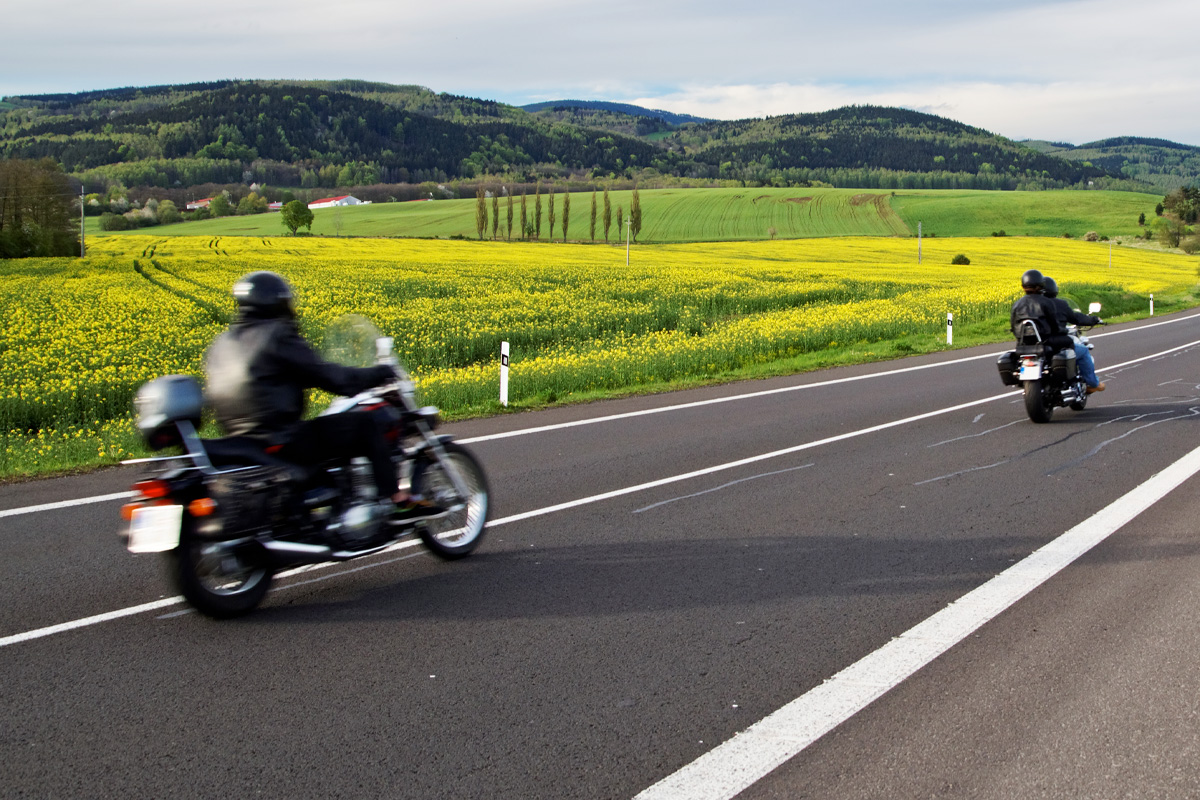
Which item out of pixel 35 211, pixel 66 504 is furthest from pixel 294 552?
pixel 35 211

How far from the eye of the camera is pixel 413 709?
4.01 metres

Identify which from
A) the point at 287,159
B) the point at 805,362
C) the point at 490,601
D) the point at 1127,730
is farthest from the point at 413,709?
the point at 287,159

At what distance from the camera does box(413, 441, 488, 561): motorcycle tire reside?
6.03m

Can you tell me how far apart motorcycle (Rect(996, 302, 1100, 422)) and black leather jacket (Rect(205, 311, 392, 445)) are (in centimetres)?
854

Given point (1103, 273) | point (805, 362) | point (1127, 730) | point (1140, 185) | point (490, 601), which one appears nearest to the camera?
point (1127, 730)

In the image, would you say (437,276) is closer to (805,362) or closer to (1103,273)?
(805,362)

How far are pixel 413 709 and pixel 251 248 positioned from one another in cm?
6860

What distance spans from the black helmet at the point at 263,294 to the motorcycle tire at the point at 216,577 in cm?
118

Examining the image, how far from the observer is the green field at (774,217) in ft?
341

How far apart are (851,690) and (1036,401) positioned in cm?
811

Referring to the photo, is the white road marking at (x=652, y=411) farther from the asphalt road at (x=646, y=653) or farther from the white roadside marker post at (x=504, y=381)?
the white roadside marker post at (x=504, y=381)

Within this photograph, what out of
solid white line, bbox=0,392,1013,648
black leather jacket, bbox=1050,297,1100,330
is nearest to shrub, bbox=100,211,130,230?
solid white line, bbox=0,392,1013,648

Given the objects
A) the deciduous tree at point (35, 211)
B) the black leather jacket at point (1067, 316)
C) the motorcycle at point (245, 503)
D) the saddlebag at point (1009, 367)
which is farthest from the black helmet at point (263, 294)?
the deciduous tree at point (35, 211)

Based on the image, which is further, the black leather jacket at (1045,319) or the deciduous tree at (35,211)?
the deciduous tree at (35,211)
